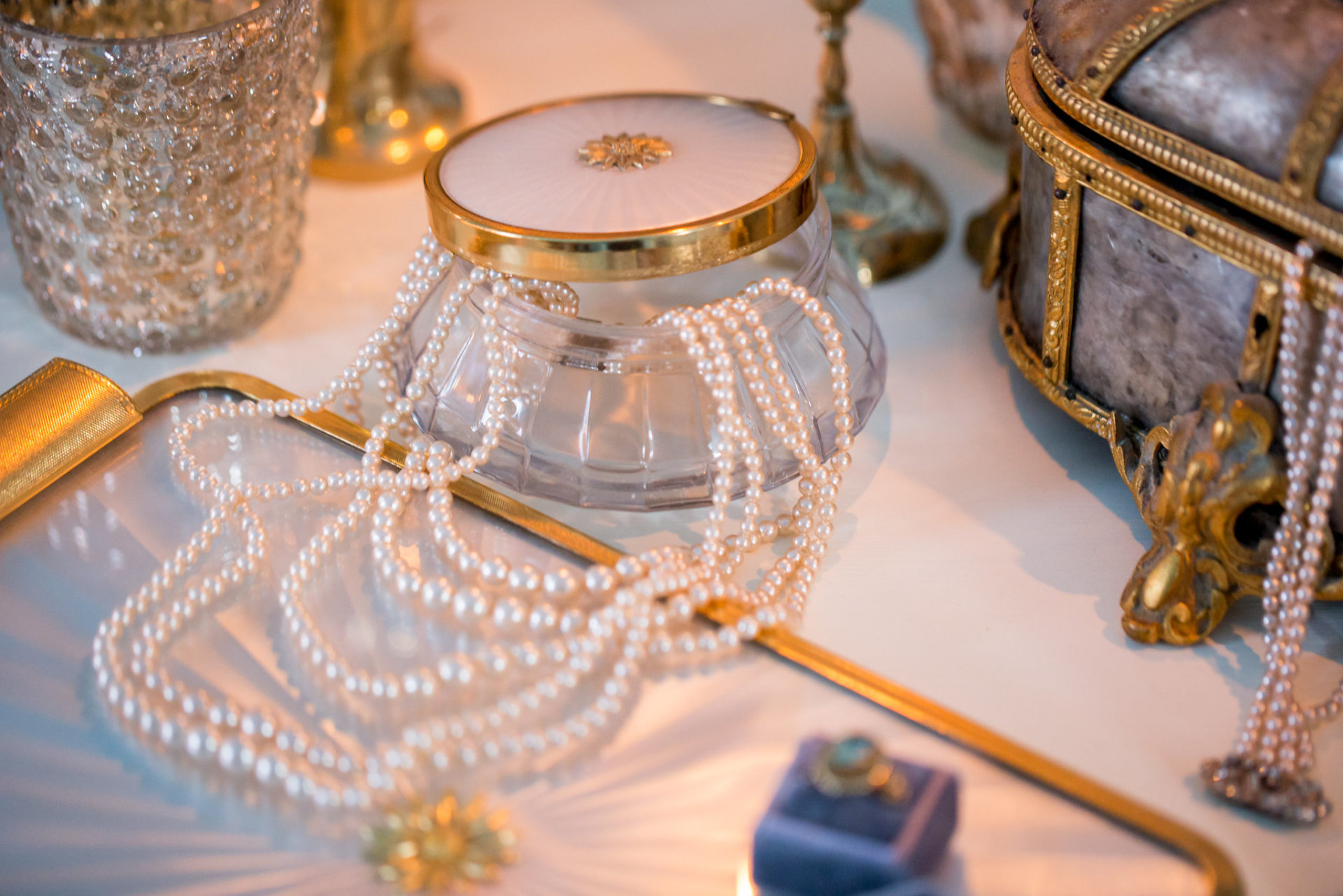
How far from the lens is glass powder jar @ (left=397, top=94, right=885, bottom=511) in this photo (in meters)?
0.61

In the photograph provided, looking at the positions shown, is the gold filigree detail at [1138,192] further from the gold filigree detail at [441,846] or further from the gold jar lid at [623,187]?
the gold filigree detail at [441,846]

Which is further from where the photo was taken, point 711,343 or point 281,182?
point 281,182

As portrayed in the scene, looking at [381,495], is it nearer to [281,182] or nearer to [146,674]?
[146,674]

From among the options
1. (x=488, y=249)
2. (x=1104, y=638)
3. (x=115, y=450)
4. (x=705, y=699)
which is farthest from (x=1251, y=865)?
(x=115, y=450)

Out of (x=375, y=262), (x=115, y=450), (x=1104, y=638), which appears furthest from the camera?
(x=375, y=262)

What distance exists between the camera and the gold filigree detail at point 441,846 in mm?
495

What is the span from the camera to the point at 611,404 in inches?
25.7

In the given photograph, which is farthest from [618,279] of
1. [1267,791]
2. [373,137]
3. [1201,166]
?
[373,137]

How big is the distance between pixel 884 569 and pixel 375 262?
487 mm

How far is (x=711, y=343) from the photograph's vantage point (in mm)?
608

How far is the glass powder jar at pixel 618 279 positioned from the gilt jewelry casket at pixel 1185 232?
131 millimetres

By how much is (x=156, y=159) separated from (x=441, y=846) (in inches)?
17.7

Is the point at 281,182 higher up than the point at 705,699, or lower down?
higher up

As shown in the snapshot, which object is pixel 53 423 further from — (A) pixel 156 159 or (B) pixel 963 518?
(B) pixel 963 518
